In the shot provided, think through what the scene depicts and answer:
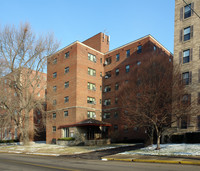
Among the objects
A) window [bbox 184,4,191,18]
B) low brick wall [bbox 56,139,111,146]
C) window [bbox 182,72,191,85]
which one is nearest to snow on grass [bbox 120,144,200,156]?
window [bbox 182,72,191,85]

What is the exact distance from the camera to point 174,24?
1189 inches

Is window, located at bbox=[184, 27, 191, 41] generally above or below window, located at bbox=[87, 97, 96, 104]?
above

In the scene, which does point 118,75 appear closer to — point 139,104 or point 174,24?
point 174,24

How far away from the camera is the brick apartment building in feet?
123

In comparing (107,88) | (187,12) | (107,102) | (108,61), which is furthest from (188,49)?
(107,102)

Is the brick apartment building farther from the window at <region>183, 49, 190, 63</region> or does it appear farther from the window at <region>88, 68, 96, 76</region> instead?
the window at <region>183, 49, 190, 63</region>

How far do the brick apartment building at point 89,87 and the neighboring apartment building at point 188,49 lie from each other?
7302mm

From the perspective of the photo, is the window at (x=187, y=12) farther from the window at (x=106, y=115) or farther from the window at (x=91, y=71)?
the window at (x=106, y=115)

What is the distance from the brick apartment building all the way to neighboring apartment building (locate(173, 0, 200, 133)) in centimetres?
730

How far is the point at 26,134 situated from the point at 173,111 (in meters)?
24.0

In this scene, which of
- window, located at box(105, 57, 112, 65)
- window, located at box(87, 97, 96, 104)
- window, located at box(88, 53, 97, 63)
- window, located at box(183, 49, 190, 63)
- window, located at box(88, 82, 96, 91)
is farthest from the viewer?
window, located at box(105, 57, 112, 65)

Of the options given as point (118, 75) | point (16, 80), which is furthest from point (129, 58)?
point (16, 80)

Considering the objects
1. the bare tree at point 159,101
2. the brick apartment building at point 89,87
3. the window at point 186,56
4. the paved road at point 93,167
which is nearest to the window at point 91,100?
the brick apartment building at point 89,87

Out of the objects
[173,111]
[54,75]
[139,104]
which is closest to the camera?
[173,111]
